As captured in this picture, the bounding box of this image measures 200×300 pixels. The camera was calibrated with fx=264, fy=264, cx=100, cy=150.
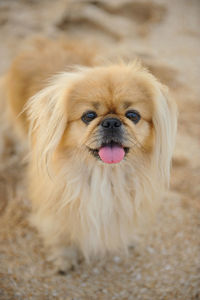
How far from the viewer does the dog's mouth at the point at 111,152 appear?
144 centimetres

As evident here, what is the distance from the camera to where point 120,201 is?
169 cm

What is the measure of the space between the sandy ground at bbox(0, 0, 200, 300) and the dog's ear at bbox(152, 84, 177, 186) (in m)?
0.80

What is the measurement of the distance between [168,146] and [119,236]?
28.0 inches

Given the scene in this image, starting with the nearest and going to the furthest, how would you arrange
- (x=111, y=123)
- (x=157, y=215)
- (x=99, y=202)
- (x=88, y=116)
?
(x=111, y=123) → (x=88, y=116) → (x=99, y=202) → (x=157, y=215)

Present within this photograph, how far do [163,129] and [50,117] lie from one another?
681 millimetres

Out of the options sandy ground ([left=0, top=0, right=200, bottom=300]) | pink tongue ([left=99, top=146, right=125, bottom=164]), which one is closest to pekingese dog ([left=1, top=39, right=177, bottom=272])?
pink tongue ([left=99, top=146, right=125, bottom=164])

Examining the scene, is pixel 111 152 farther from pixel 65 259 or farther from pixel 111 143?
pixel 65 259

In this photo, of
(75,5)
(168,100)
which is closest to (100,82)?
(168,100)

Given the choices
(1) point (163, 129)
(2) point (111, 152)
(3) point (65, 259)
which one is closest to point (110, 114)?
(2) point (111, 152)

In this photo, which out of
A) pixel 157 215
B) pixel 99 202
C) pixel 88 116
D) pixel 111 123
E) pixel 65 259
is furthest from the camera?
pixel 157 215

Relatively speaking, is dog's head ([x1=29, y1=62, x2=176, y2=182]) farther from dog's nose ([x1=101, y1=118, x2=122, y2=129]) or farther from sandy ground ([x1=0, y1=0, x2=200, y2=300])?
sandy ground ([x1=0, y1=0, x2=200, y2=300])

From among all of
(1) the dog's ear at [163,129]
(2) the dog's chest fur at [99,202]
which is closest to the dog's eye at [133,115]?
(1) the dog's ear at [163,129]

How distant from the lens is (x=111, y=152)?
1448 millimetres

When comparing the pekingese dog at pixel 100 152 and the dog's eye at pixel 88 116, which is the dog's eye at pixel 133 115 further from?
the dog's eye at pixel 88 116
